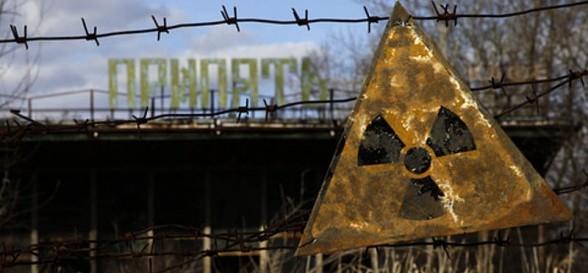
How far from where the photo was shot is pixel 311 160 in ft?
54.0

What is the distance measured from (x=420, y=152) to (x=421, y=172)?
8 cm

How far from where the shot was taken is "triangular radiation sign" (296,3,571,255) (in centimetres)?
374

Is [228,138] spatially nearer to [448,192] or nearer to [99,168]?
[99,168]

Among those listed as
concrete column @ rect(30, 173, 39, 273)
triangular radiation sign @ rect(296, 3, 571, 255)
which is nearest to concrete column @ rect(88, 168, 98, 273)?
concrete column @ rect(30, 173, 39, 273)

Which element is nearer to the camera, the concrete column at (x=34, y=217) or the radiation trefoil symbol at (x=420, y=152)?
the radiation trefoil symbol at (x=420, y=152)

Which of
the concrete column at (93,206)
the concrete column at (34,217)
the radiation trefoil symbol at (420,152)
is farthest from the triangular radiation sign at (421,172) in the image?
the concrete column at (34,217)

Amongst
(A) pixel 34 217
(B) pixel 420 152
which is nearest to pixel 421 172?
(B) pixel 420 152

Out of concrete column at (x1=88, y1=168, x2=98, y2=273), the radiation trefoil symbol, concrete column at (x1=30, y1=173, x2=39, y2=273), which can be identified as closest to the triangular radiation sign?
the radiation trefoil symbol

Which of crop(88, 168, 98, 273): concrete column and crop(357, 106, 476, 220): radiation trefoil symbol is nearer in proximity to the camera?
crop(357, 106, 476, 220): radiation trefoil symbol

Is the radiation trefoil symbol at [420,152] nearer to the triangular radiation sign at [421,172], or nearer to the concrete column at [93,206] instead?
the triangular radiation sign at [421,172]

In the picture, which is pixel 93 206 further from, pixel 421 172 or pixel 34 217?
pixel 421 172

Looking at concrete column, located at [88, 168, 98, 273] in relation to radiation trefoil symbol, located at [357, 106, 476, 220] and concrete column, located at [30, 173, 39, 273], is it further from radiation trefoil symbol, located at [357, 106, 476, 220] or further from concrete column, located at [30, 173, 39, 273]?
radiation trefoil symbol, located at [357, 106, 476, 220]

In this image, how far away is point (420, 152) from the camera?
3.78 meters

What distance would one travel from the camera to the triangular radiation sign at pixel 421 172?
3.74 metres
